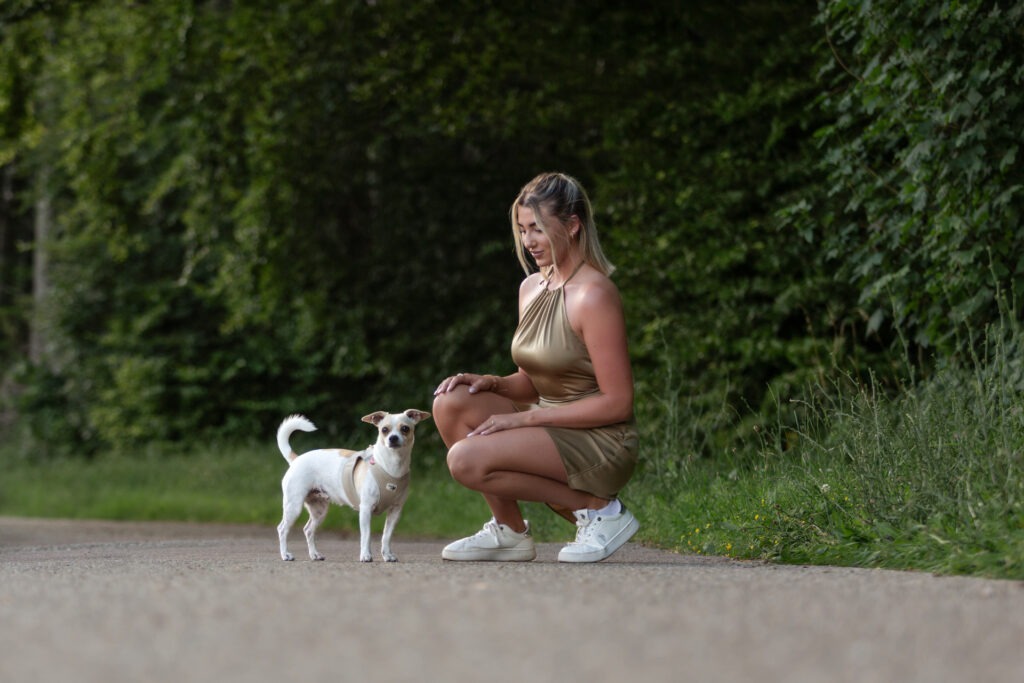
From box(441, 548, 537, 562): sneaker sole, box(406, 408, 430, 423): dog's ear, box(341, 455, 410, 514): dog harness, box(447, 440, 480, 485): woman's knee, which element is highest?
box(406, 408, 430, 423): dog's ear

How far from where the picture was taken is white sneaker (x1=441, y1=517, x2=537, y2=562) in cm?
664

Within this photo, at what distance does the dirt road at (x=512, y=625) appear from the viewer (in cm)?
353

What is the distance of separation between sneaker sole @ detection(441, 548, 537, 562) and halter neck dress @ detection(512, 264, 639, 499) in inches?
19.1

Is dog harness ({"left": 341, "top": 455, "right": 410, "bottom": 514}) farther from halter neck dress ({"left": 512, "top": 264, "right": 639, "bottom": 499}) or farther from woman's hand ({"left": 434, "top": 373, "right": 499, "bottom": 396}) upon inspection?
halter neck dress ({"left": 512, "top": 264, "right": 639, "bottom": 499})

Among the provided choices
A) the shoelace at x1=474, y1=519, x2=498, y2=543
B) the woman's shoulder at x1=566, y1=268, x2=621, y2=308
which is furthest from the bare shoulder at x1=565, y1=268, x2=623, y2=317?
the shoelace at x1=474, y1=519, x2=498, y2=543

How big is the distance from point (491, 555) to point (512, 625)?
255 cm

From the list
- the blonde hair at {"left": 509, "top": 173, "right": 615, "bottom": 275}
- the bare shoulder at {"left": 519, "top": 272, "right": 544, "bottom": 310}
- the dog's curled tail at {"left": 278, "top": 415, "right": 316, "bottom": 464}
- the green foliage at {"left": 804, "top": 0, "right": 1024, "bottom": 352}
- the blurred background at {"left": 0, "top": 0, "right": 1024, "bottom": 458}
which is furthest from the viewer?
the blurred background at {"left": 0, "top": 0, "right": 1024, "bottom": 458}

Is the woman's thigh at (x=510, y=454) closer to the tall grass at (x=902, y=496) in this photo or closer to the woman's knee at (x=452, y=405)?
the woman's knee at (x=452, y=405)

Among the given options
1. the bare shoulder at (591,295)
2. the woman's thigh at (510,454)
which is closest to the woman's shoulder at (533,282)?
the bare shoulder at (591,295)

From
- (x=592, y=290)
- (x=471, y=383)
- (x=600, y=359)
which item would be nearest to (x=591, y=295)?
(x=592, y=290)

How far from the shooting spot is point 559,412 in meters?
6.47

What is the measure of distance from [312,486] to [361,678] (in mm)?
3600

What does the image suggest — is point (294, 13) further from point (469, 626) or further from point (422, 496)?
point (469, 626)

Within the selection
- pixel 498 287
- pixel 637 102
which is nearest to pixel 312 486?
pixel 637 102
